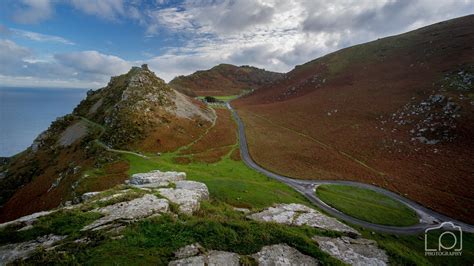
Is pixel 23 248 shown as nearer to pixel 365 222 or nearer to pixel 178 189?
pixel 178 189

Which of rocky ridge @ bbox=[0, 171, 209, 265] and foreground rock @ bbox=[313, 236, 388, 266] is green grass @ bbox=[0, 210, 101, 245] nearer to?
rocky ridge @ bbox=[0, 171, 209, 265]

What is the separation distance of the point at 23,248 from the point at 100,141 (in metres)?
42.9

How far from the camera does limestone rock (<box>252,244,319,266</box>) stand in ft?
41.0

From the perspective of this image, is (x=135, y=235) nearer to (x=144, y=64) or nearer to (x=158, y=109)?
(x=158, y=109)

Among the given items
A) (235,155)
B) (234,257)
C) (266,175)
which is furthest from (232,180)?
(234,257)

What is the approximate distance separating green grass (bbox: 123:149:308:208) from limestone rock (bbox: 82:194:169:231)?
35.1ft

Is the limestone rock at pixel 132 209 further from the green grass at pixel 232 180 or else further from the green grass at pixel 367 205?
the green grass at pixel 367 205

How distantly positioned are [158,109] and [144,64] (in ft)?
83.6

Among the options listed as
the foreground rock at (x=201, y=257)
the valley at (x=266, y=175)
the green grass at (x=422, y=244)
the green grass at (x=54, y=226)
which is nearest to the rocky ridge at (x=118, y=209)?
the valley at (x=266, y=175)

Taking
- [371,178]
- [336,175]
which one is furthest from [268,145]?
[371,178]

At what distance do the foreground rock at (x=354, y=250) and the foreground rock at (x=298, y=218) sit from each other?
2.28 metres

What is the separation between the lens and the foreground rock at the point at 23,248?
11773 mm

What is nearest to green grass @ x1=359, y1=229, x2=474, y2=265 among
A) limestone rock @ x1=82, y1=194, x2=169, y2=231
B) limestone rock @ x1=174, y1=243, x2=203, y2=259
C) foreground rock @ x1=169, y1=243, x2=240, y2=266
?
foreground rock @ x1=169, y1=243, x2=240, y2=266

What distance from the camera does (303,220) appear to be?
20406 millimetres
